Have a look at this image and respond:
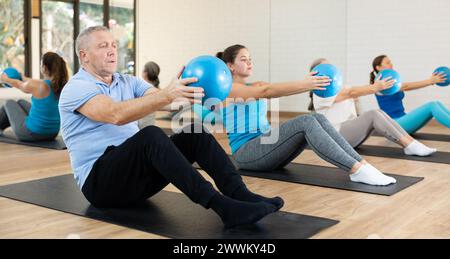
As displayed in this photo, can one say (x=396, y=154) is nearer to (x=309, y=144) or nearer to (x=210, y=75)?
(x=309, y=144)

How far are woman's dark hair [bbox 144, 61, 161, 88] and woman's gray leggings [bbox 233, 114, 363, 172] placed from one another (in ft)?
4.76

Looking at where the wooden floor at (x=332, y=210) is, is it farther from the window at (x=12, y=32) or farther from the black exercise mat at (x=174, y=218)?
the window at (x=12, y=32)

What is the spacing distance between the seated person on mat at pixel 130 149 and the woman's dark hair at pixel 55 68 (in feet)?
5.01

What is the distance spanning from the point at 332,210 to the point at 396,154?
1.89m

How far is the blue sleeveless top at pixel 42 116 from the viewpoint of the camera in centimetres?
395

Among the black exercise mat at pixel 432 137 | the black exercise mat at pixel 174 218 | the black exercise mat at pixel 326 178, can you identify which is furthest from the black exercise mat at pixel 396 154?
the black exercise mat at pixel 174 218

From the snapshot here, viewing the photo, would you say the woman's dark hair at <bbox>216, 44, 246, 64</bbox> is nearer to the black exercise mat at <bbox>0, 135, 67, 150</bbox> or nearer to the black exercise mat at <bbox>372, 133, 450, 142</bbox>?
the black exercise mat at <bbox>0, 135, 67, 150</bbox>

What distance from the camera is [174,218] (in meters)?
2.07

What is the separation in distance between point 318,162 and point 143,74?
160 centimetres

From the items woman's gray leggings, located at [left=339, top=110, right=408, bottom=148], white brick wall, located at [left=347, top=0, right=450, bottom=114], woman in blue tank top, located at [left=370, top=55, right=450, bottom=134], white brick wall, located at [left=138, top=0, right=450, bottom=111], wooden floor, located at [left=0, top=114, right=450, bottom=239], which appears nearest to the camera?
wooden floor, located at [left=0, top=114, right=450, bottom=239]

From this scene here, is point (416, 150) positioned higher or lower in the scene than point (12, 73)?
lower

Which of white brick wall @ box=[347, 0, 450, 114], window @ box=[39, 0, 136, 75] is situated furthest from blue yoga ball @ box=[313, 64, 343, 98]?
white brick wall @ box=[347, 0, 450, 114]

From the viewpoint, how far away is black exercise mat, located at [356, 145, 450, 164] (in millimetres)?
3750

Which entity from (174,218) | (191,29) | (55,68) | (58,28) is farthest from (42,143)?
(174,218)
